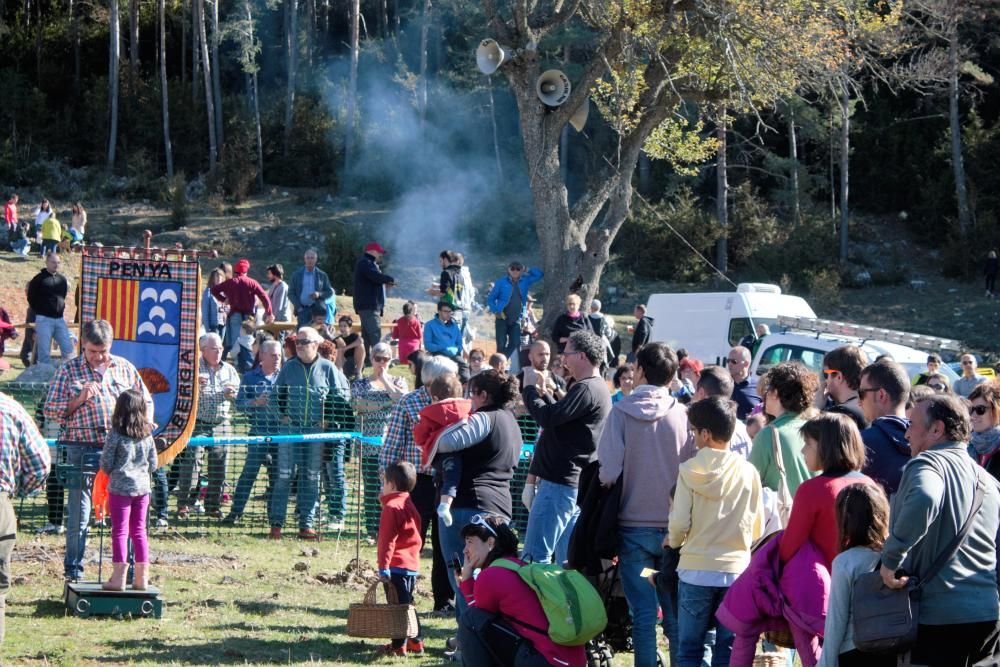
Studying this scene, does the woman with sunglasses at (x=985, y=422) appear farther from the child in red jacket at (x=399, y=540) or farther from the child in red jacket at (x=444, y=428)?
the child in red jacket at (x=399, y=540)

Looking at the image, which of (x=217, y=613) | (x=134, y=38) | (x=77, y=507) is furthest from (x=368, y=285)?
(x=134, y=38)

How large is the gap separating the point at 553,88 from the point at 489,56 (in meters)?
1.63

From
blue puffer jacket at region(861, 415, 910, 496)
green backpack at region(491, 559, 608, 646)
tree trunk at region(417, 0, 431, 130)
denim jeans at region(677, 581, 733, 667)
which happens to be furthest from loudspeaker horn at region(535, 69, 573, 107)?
tree trunk at region(417, 0, 431, 130)

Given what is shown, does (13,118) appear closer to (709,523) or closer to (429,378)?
(429,378)

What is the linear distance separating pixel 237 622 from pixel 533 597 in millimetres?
3262

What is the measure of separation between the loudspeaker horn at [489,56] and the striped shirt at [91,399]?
9376 mm

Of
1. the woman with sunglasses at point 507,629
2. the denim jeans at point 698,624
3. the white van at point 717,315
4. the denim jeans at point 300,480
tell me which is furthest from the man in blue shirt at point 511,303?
the woman with sunglasses at point 507,629

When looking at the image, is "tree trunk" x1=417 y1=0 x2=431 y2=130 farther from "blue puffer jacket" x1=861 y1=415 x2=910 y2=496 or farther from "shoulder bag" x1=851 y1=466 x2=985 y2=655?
"shoulder bag" x1=851 y1=466 x2=985 y2=655

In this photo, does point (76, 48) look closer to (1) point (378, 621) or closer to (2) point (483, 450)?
(2) point (483, 450)

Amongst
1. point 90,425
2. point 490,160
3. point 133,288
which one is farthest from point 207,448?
point 490,160

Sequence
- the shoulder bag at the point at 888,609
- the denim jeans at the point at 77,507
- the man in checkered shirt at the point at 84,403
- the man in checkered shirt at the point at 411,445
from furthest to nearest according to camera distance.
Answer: the man in checkered shirt at the point at 411,445 → the denim jeans at the point at 77,507 → the man in checkered shirt at the point at 84,403 → the shoulder bag at the point at 888,609

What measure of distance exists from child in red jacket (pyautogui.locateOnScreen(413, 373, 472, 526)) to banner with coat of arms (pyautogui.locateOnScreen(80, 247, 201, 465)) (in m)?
2.43

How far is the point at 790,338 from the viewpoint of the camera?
18047 millimetres

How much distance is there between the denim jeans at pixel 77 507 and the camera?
27.6ft
